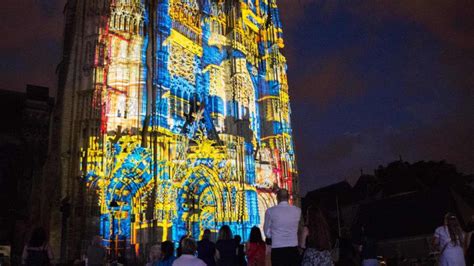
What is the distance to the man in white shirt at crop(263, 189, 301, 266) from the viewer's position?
6809mm

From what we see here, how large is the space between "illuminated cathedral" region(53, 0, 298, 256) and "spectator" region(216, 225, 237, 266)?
14884 millimetres

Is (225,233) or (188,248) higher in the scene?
(225,233)

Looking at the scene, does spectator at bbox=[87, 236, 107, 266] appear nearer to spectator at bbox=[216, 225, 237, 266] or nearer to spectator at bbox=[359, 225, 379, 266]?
spectator at bbox=[216, 225, 237, 266]

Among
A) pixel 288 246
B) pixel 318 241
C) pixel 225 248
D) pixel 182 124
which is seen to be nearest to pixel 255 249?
pixel 225 248

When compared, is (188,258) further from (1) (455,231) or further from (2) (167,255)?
(1) (455,231)

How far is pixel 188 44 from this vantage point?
115 ft

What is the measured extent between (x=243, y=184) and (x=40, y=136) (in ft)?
63.6

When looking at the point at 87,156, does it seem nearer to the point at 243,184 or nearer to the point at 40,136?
the point at 243,184

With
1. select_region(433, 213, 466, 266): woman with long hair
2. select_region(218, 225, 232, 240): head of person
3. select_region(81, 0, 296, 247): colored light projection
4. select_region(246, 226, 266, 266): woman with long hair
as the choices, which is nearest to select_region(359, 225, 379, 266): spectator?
select_region(246, 226, 266, 266): woman with long hair

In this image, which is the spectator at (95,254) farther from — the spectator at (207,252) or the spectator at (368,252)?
the spectator at (368,252)

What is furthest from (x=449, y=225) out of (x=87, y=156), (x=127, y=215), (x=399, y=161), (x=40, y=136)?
(x=399, y=161)

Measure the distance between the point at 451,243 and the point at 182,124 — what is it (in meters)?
26.4

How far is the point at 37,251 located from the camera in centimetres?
811

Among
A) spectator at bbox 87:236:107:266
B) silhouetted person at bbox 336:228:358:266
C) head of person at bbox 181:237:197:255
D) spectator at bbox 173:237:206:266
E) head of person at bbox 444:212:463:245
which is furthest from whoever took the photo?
spectator at bbox 87:236:107:266
